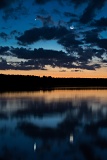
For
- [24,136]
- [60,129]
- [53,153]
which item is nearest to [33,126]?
[60,129]

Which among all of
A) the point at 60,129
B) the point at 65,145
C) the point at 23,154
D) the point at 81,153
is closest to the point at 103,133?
the point at 60,129

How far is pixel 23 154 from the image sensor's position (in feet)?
41.0

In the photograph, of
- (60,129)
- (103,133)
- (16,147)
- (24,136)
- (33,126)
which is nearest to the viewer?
(16,147)

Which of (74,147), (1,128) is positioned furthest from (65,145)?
(1,128)

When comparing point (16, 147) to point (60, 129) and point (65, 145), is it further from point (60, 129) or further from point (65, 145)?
point (60, 129)

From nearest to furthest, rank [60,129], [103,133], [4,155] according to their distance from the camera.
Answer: [4,155] → [103,133] → [60,129]

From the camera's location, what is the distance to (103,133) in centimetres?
1752

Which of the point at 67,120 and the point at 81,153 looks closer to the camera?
the point at 81,153

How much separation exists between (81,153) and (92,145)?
5.42 feet

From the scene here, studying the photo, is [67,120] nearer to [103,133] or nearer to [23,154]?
[103,133]

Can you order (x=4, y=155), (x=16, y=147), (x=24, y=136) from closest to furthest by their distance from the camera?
1. (x=4, y=155)
2. (x=16, y=147)
3. (x=24, y=136)

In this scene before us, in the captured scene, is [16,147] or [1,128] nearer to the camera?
[16,147]

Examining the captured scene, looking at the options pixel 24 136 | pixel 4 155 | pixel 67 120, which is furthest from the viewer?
pixel 67 120

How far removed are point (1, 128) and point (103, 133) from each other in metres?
5.97
